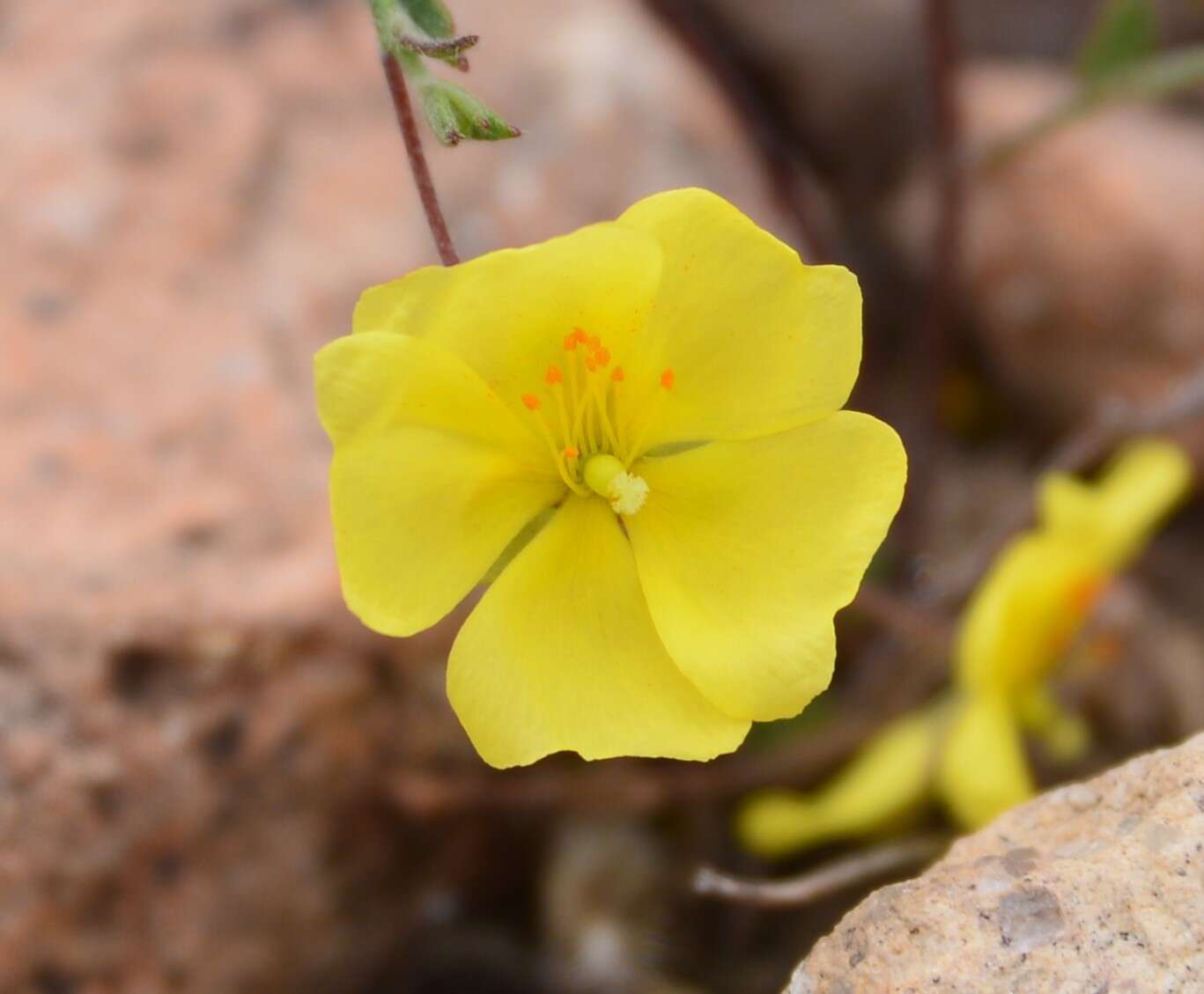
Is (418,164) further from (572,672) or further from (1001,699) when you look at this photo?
(1001,699)

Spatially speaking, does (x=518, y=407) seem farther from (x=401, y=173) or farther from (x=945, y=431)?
(x=945, y=431)

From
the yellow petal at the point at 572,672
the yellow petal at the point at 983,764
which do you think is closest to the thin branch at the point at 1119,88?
the yellow petal at the point at 983,764

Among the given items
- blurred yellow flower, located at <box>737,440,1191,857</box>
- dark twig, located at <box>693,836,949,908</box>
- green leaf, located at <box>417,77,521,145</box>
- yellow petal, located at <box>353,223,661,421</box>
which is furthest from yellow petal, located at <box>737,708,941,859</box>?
green leaf, located at <box>417,77,521,145</box>

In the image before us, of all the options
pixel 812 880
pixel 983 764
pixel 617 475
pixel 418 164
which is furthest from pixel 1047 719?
pixel 418 164

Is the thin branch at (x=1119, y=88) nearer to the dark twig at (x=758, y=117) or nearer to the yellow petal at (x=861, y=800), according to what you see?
the dark twig at (x=758, y=117)

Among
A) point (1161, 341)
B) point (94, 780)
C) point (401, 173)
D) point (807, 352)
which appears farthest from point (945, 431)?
point (94, 780)

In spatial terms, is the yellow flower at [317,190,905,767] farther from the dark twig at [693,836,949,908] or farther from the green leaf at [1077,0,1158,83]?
the green leaf at [1077,0,1158,83]
